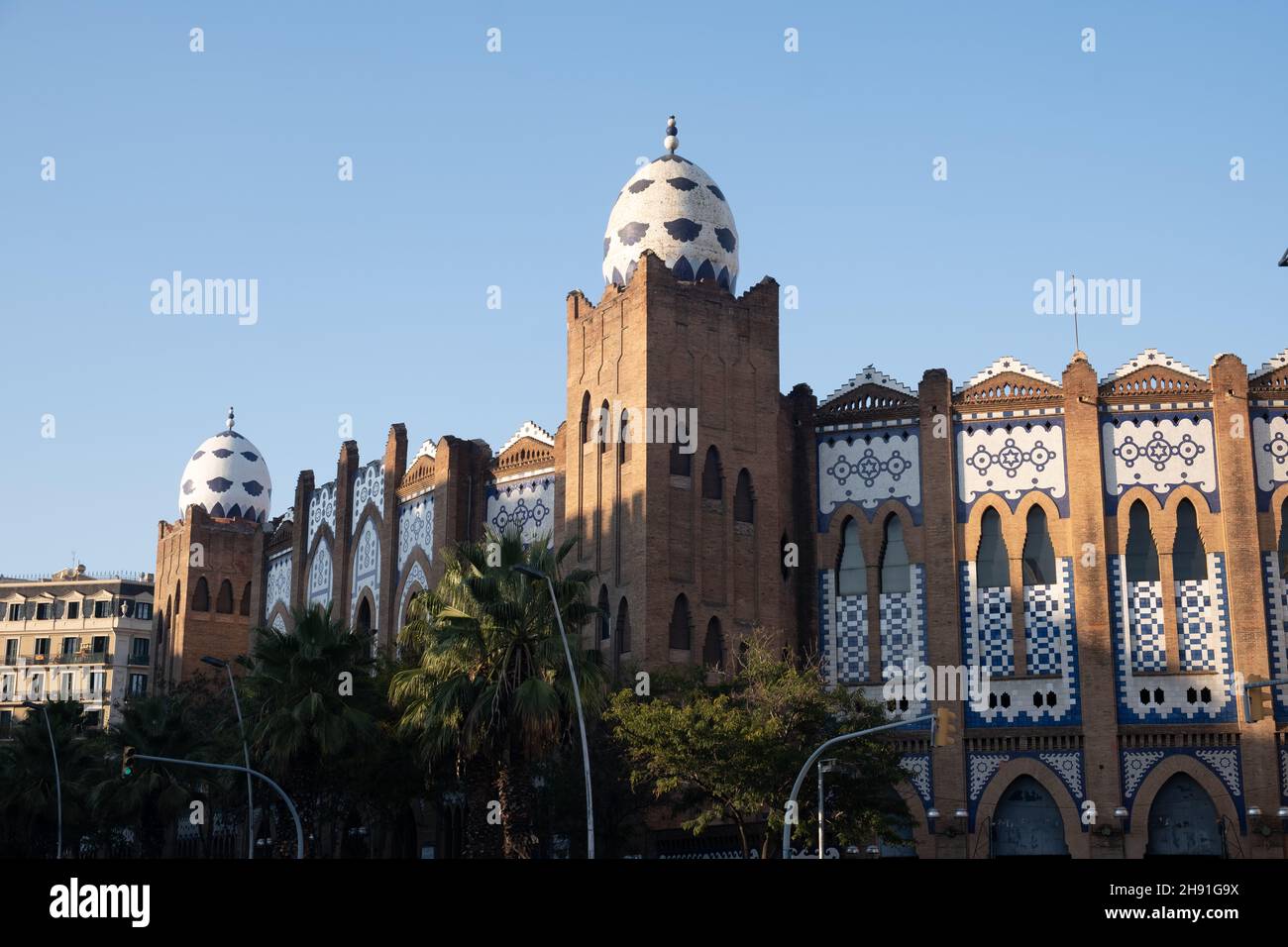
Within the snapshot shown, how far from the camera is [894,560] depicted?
44094 millimetres

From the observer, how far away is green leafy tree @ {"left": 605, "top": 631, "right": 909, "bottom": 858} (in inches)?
1293

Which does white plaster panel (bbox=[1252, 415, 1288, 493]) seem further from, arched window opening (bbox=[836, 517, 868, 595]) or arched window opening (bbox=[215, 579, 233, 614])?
arched window opening (bbox=[215, 579, 233, 614])

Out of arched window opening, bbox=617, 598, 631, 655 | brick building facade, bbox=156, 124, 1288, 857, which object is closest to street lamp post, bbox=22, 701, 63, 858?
brick building facade, bbox=156, 124, 1288, 857

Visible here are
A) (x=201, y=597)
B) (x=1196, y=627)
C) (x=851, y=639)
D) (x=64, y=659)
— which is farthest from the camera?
(x=64, y=659)

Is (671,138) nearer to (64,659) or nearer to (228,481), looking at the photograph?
(228,481)

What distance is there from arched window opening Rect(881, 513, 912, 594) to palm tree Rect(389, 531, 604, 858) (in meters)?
14.3

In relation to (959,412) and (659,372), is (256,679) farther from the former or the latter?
(959,412)

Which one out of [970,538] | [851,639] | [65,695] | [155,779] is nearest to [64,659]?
[65,695]

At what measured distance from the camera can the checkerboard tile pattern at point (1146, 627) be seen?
4153 centimetres

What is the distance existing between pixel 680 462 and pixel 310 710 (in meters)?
12.5

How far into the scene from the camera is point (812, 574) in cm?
4462

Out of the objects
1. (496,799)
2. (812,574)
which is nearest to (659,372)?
(812,574)
